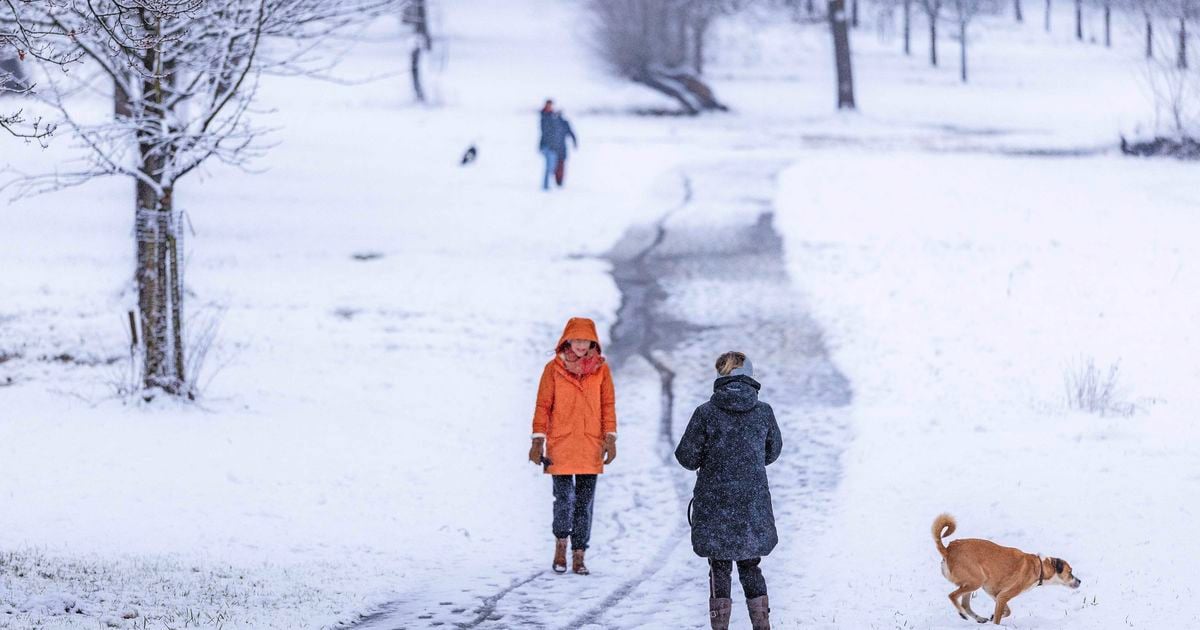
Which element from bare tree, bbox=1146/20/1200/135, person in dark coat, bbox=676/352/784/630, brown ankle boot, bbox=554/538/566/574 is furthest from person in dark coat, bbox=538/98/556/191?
person in dark coat, bbox=676/352/784/630

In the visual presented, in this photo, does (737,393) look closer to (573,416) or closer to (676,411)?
(573,416)

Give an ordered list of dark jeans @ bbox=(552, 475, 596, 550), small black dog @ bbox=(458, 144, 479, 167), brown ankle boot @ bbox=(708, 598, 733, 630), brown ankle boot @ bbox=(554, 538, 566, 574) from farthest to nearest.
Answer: small black dog @ bbox=(458, 144, 479, 167) → brown ankle boot @ bbox=(554, 538, 566, 574) → dark jeans @ bbox=(552, 475, 596, 550) → brown ankle boot @ bbox=(708, 598, 733, 630)

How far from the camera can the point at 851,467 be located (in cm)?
1094

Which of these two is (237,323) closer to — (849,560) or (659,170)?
(849,560)

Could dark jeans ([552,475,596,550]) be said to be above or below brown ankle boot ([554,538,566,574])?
above

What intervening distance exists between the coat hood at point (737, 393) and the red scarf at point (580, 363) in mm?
1480

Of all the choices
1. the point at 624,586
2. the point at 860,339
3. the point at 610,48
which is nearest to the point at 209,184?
the point at 860,339

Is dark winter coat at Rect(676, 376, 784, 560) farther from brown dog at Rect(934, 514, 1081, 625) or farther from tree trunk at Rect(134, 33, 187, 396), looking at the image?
tree trunk at Rect(134, 33, 187, 396)

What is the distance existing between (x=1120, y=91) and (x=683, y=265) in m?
37.5

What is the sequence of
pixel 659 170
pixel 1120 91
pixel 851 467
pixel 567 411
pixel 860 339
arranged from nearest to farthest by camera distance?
pixel 567 411 < pixel 851 467 < pixel 860 339 < pixel 659 170 < pixel 1120 91

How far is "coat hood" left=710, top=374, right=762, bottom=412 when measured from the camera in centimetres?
657

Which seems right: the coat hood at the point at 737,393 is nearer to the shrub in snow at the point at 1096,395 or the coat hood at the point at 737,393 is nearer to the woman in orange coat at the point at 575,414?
the woman in orange coat at the point at 575,414

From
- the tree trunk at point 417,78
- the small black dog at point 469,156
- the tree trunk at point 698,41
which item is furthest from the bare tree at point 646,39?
the small black dog at point 469,156

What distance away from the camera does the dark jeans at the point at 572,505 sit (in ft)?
27.0
